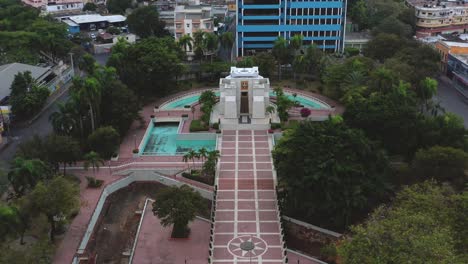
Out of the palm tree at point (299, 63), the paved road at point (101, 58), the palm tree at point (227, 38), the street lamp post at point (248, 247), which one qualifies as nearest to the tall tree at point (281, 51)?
the palm tree at point (299, 63)

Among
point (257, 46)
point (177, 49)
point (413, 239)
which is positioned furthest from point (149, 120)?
point (413, 239)

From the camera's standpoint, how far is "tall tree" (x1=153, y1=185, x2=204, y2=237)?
38.4 meters

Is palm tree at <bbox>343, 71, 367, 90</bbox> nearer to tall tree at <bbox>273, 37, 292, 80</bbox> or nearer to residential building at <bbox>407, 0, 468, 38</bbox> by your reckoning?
tall tree at <bbox>273, 37, 292, 80</bbox>

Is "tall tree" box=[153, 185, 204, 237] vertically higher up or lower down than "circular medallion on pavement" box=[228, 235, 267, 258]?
higher up

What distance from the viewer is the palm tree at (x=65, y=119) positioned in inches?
2024

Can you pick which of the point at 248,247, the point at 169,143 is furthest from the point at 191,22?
the point at 248,247

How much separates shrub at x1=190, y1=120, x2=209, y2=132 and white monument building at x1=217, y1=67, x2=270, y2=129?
6.56 ft

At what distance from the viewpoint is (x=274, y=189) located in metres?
46.3

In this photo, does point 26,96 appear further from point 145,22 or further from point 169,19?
point 169,19

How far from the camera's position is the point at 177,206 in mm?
38312

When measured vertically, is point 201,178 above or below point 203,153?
below

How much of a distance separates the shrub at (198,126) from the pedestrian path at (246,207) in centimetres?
345

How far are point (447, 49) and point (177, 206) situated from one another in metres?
56.6


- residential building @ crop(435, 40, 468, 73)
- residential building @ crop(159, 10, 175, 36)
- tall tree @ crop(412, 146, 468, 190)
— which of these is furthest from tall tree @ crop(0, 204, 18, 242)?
residential building @ crop(159, 10, 175, 36)
